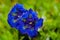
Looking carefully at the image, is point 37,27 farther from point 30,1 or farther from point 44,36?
point 30,1

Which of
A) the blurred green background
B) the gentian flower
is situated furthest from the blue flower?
the blurred green background

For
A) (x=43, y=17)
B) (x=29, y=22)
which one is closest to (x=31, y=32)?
(x=29, y=22)

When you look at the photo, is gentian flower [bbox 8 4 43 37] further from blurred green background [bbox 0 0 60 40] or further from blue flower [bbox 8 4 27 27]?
blurred green background [bbox 0 0 60 40]

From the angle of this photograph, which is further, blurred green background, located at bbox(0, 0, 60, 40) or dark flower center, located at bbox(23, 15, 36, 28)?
blurred green background, located at bbox(0, 0, 60, 40)

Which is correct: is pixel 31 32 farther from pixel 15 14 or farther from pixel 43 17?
pixel 43 17

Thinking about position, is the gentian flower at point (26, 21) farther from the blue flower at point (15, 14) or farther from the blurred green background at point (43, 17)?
the blurred green background at point (43, 17)

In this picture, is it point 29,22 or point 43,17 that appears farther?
point 43,17

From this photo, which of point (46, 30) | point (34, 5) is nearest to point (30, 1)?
point (34, 5)
